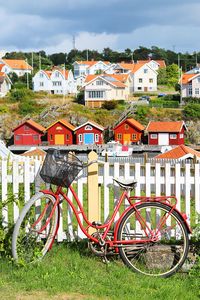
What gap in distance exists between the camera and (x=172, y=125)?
60688mm

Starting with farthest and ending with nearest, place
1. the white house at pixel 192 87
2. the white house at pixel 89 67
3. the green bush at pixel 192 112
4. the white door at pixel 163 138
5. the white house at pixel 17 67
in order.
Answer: the white house at pixel 89 67 < the white house at pixel 17 67 < the white house at pixel 192 87 < the green bush at pixel 192 112 < the white door at pixel 163 138

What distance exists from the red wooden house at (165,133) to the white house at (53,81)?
28582 millimetres

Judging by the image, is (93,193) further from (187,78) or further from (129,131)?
(187,78)

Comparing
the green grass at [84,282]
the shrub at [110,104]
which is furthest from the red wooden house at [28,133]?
the green grass at [84,282]

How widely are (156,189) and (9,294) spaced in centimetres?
224

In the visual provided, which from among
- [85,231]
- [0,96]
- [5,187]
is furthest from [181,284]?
[0,96]

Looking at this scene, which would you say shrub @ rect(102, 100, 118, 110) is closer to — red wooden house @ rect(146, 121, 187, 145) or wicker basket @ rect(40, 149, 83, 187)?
red wooden house @ rect(146, 121, 187, 145)

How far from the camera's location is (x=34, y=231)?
18.0ft

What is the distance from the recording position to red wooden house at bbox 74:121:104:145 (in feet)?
203

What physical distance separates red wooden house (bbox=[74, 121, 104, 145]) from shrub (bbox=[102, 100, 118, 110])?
438 inches

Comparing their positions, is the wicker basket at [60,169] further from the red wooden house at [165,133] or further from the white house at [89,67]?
the white house at [89,67]

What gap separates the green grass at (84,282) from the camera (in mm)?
4543

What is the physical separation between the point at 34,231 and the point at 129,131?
190 ft

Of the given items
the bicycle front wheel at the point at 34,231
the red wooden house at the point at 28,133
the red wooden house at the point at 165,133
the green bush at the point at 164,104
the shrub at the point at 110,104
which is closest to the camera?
the bicycle front wheel at the point at 34,231
